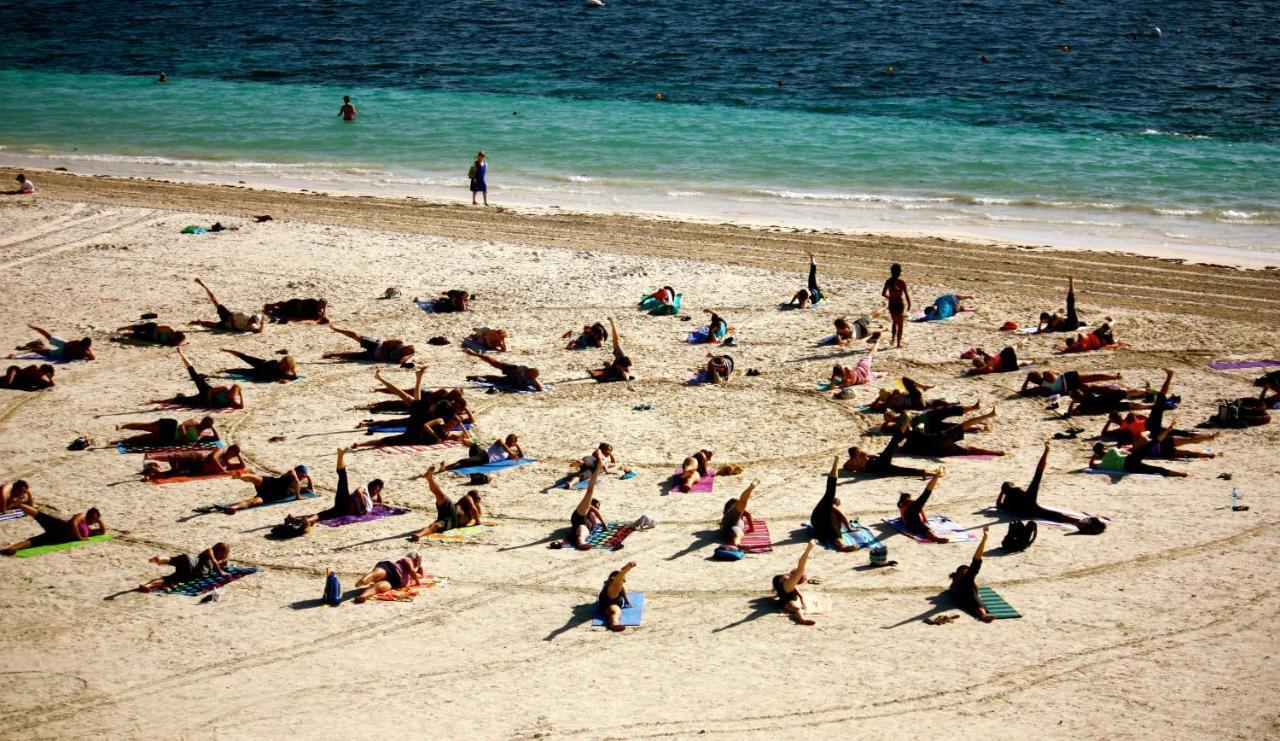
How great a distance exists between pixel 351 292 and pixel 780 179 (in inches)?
630

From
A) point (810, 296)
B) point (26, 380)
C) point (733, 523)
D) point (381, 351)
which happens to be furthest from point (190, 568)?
point (810, 296)

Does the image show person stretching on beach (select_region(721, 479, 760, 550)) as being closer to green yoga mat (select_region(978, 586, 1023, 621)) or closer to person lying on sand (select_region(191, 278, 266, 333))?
green yoga mat (select_region(978, 586, 1023, 621))

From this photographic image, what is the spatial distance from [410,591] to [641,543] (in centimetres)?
296

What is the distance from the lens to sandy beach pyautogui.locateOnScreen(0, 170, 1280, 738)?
1158 centimetres

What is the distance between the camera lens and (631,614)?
13180 millimetres

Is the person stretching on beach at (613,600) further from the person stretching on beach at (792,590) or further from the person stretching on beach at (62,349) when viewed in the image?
the person stretching on beach at (62,349)

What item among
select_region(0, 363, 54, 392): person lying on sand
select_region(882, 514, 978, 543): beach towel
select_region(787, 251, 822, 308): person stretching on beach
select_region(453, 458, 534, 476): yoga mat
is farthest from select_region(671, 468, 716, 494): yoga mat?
select_region(0, 363, 54, 392): person lying on sand

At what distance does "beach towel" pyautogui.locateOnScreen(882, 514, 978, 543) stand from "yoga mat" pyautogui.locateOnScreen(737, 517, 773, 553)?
1.63 metres

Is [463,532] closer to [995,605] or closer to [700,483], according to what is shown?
[700,483]

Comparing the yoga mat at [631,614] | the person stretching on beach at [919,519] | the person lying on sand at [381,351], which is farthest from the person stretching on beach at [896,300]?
the yoga mat at [631,614]

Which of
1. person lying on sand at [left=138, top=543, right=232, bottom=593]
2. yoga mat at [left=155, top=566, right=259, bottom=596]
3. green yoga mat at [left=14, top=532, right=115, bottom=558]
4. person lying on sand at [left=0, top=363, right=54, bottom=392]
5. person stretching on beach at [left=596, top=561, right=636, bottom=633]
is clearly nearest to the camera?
person stretching on beach at [left=596, top=561, right=636, bottom=633]

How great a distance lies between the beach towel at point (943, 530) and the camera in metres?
14.9

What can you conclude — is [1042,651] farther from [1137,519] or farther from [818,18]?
[818,18]

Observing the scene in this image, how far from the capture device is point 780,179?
1454 inches
